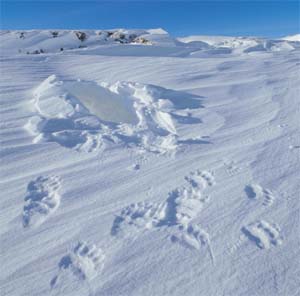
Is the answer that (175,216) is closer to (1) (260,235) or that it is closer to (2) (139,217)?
(2) (139,217)

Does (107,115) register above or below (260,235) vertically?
above

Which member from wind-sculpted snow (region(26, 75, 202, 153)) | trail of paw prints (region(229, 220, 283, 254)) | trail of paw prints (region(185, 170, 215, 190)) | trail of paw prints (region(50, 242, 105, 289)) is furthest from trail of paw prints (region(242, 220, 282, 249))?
wind-sculpted snow (region(26, 75, 202, 153))

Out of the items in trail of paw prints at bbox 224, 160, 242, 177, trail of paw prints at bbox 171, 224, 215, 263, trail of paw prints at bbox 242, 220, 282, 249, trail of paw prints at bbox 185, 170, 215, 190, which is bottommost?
trail of paw prints at bbox 242, 220, 282, 249

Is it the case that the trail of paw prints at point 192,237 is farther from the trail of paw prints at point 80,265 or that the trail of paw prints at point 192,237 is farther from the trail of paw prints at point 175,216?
the trail of paw prints at point 80,265

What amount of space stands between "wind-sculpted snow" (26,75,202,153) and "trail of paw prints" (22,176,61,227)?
1.17 feet

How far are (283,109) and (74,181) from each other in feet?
5.52

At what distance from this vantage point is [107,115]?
2.80 meters

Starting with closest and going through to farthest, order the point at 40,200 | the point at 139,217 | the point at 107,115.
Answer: the point at 139,217 < the point at 40,200 < the point at 107,115

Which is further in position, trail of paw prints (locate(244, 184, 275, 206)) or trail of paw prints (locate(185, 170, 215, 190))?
trail of paw prints (locate(185, 170, 215, 190))

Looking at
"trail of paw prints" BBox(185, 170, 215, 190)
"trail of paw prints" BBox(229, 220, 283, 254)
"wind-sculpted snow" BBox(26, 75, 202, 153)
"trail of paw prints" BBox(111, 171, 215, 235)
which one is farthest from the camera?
"wind-sculpted snow" BBox(26, 75, 202, 153)

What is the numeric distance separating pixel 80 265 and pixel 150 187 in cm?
58

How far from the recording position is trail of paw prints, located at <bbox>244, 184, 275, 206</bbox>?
→ 1799mm

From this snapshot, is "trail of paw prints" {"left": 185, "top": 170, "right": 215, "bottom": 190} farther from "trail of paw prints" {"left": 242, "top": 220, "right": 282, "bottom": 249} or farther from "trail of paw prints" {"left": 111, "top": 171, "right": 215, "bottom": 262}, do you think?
"trail of paw prints" {"left": 242, "top": 220, "right": 282, "bottom": 249}

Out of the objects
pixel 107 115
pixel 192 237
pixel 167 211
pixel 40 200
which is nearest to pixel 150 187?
pixel 167 211
